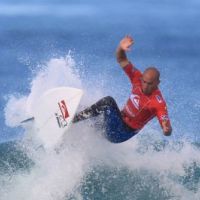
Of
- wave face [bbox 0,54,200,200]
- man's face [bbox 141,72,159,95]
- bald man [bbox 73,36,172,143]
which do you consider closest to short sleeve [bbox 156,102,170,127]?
bald man [bbox 73,36,172,143]

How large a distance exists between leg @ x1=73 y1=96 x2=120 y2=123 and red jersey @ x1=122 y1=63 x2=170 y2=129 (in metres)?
0.19

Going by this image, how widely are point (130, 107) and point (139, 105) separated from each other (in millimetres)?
180

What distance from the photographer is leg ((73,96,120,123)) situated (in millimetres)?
7664

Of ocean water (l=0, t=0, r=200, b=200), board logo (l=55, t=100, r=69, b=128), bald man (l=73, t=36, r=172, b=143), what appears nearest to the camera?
bald man (l=73, t=36, r=172, b=143)

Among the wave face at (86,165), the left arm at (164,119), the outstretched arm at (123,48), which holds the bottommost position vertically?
the wave face at (86,165)

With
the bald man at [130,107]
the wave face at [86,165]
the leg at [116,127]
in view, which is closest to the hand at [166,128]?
the bald man at [130,107]

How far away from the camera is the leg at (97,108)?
766 cm

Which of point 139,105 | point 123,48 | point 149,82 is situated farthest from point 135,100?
point 123,48

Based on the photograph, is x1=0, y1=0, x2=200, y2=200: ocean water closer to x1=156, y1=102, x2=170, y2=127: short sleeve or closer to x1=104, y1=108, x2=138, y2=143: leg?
x1=104, y1=108, x2=138, y2=143: leg

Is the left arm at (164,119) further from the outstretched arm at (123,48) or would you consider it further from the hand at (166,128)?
the outstretched arm at (123,48)

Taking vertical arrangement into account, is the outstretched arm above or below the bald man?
above

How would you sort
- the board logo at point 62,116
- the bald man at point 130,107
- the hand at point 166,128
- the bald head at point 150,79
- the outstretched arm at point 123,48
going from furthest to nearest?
the board logo at point 62,116 < the outstretched arm at point 123,48 < the bald man at point 130,107 < the bald head at point 150,79 < the hand at point 166,128

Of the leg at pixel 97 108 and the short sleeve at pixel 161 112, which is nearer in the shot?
the short sleeve at pixel 161 112

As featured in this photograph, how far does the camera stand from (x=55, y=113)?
7.83 m
